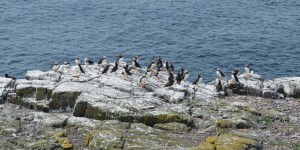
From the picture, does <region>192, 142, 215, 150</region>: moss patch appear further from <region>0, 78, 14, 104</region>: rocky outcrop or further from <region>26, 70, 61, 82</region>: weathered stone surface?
<region>0, 78, 14, 104</region>: rocky outcrop

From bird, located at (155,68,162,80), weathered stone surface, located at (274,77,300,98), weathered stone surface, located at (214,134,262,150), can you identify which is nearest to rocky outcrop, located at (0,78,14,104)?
bird, located at (155,68,162,80)

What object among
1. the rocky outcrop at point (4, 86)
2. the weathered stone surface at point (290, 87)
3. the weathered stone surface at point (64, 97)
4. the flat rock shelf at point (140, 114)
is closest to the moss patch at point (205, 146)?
the flat rock shelf at point (140, 114)

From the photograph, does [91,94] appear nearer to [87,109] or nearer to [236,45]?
[87,109]

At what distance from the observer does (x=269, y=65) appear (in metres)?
66.8

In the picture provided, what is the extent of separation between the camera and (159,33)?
80062mm

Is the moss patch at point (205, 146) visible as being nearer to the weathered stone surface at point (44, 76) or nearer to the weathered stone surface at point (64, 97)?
the weathered stone surface at point (64, 97)

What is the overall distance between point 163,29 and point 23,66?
970 inches

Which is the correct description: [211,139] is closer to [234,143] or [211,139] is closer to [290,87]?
[234,143]

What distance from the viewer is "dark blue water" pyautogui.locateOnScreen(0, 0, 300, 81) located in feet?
226

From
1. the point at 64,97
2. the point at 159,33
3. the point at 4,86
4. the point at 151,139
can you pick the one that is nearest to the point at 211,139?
the point at 151,139

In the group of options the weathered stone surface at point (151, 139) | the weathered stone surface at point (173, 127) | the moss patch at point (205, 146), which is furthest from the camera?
the weathered stone surface at point (173, 127)

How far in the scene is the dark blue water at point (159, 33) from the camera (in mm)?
68875

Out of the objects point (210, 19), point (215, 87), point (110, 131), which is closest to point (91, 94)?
point (110, 131)

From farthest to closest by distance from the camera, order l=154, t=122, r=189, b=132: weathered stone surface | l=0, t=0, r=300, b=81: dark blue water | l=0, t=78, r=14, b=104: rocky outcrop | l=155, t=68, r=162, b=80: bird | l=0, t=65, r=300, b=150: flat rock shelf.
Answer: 1. l=0, t=0, r=300, b=81: dark blue water
2. l=155, t=68, r=162, b=80: bird
3. l=0, t=78, r=14, b=104: rocky outcrop
4. l=154, t=122, r=189, b=132: weathered stone surface
5. l=0, t=65, r=300, b=150: flat rock shelf
